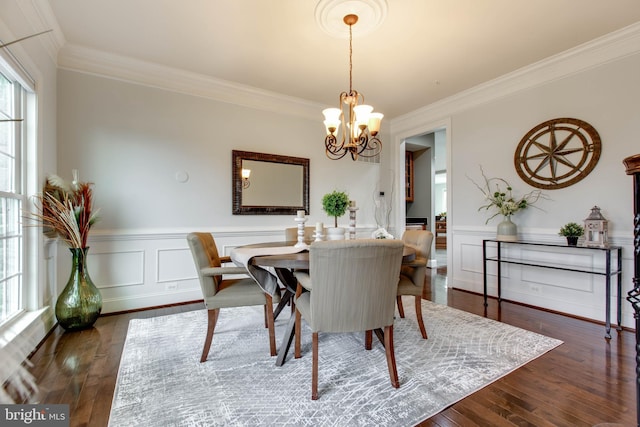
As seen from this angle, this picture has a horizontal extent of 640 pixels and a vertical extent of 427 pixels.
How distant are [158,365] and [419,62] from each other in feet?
12.1

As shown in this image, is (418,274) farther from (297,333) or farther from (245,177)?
(245,177)

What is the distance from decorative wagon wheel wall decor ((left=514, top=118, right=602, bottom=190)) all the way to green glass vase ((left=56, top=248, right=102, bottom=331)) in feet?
15.5

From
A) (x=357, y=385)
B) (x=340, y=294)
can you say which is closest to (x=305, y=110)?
(x=340, y=294)

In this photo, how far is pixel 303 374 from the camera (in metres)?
1.96

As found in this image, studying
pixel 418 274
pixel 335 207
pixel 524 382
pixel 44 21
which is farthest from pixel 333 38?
pixel 524 382

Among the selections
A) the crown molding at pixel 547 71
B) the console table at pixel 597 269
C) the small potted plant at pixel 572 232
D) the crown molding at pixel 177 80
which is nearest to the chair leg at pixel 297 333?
the console table at pixel 597 269

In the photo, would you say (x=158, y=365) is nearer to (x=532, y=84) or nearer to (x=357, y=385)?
(x=357, y=385)

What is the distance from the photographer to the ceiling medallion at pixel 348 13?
7.54 feet

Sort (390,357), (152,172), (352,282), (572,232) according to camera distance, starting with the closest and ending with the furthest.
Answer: (352,282), (390,357), (572,232), (152,172)

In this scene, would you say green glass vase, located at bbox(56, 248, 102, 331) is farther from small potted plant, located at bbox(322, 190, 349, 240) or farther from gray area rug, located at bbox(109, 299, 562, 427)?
small potted plant, located at bbox(322, 190, 349, 240)

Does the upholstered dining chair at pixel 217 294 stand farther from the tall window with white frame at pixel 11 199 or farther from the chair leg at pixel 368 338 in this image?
the tall window with white frame at pixel 11 199

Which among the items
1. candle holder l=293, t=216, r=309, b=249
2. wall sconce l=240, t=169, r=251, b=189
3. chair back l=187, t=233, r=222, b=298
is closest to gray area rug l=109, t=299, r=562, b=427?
chair back l=187, t=233, r=222, b=298

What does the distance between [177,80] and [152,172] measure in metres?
1.13

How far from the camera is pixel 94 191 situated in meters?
3.13
